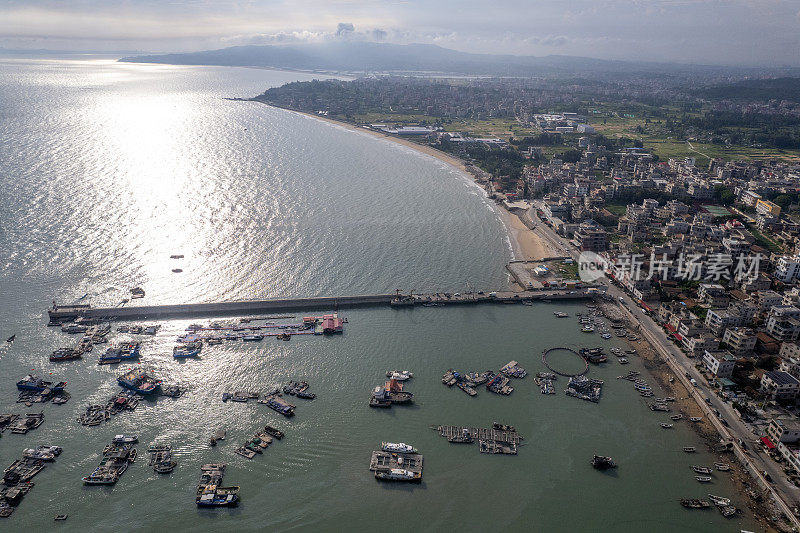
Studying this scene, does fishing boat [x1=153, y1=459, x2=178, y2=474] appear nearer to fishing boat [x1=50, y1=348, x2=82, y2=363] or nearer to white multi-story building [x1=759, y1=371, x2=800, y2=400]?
fishing boat [x1=50, y1=348, x2=82, y2=363]

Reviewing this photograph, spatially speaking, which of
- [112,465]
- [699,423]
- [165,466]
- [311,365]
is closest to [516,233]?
[699,423]

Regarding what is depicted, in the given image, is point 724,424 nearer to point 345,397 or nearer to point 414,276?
point 345,397

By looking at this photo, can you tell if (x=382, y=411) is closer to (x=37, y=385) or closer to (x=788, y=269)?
(x=37, y=385)

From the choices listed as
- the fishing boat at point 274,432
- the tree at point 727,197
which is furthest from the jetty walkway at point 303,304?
the tree at point 727,197

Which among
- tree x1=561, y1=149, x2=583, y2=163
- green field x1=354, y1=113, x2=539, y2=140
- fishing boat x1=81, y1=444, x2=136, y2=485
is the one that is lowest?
fishing boat x1=81, y1=444, x2=136, y2=485

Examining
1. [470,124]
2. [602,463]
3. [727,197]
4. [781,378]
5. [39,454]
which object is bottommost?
[602,463]

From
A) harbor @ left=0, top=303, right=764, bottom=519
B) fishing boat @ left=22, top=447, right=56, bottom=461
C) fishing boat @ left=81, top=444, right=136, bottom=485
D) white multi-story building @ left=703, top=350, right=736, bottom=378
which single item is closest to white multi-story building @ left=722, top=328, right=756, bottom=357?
white multi-story building @ left=703, top=350, right=736, bottom=378
